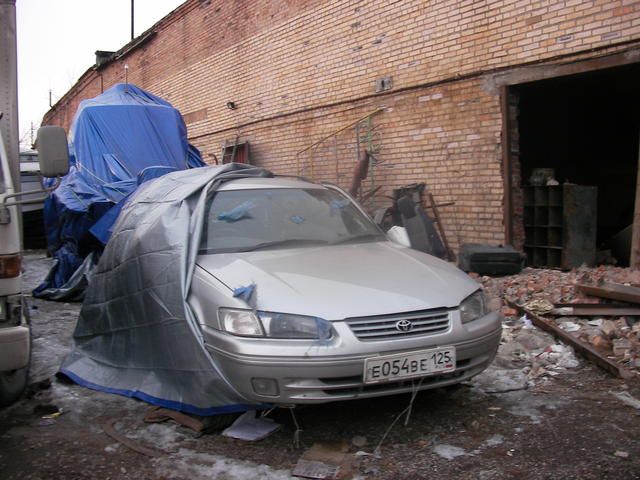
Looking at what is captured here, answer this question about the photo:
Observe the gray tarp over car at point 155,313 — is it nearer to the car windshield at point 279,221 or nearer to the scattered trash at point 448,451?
the car windshield at point 279,221

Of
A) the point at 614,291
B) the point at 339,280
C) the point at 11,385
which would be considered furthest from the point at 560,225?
the point at 11,385

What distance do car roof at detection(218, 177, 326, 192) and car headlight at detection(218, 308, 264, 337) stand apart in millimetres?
1493

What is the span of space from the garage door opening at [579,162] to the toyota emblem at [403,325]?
17.4 ft

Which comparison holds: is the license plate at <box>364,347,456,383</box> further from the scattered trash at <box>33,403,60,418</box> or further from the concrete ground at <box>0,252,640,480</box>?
the scattered trash at <box>33,403,60,418</box>

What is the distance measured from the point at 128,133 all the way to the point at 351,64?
3908 millimetres

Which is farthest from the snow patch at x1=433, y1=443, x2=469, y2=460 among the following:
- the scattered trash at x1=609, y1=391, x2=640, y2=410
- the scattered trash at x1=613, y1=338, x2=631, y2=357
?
the scattered trash at x1=613, y1=338, x2=631, y2=357

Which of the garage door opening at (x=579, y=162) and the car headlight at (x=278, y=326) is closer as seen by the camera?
the car headlight at (x=278, y=326)

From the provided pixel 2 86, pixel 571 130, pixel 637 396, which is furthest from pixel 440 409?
pixel 571 130

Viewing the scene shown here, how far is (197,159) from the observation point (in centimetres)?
987

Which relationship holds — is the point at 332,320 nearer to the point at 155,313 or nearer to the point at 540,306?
the point at 155,313

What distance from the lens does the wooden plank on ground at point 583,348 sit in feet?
14.6

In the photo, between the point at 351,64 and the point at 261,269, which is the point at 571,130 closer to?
the point at 351,64

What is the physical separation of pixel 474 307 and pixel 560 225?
4944 mm

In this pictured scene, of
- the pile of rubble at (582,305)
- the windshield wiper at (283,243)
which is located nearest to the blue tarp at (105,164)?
the windshield wiper at (283,243)
